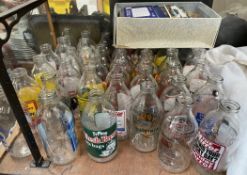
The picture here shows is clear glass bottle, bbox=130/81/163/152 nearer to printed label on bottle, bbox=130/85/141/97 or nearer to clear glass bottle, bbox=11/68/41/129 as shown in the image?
printed label on bottle, bbox=130/85/141/97

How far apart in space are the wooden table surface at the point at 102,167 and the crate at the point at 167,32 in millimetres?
320

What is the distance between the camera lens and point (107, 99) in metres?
0.55

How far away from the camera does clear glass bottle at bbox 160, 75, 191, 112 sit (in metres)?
0.53

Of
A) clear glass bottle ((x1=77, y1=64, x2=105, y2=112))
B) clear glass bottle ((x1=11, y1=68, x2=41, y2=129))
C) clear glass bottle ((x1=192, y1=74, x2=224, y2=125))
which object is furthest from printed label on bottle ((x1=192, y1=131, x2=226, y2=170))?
clear glass bottle ((x1=11, y1=68, x2=41, y2=129))

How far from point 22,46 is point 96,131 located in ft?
2.47

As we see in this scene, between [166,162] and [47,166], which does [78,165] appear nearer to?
[47,166]

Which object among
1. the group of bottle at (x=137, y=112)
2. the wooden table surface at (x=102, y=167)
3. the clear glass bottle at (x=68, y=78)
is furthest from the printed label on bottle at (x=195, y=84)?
the clear glass bottle at (x=68, y=78)

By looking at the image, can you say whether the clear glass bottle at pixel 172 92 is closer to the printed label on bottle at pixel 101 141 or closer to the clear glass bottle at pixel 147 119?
the clear glass bottle at pixel 147 119

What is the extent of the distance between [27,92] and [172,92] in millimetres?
398

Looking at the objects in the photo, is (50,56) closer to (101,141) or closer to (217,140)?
(101,141)

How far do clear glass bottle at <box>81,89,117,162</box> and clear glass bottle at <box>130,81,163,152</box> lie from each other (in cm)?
7

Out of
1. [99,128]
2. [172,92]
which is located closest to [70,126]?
[99,128]

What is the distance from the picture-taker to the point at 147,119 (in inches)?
22.3

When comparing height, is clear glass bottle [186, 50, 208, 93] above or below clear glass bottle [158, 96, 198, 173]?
above
